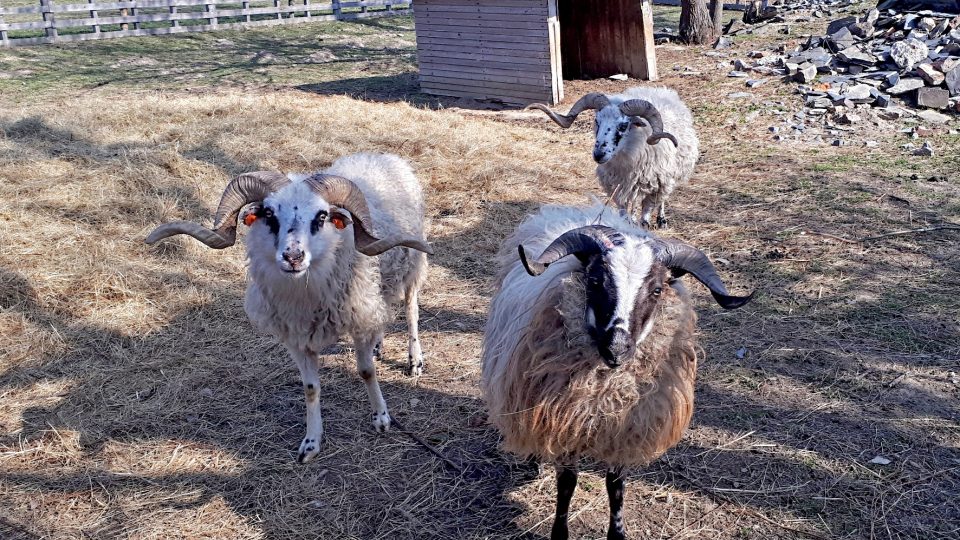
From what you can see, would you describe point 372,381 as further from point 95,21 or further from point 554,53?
point 95,21

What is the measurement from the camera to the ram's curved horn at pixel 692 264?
315cm

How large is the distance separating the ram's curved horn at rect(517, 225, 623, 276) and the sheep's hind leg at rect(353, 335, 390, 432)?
62.6 inches

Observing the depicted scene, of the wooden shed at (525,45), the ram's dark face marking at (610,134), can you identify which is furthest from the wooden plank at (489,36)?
the ram's dark face marking at (610,134)

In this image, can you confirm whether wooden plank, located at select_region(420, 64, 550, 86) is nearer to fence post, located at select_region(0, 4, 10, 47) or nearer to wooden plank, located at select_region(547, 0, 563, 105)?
wooden plank, located at select_region(547, 0, 563, 105)

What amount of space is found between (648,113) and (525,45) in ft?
19.1

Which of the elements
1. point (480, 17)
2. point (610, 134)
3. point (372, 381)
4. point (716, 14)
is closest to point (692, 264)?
point (372, 381)

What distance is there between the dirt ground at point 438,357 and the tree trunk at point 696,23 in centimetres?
720

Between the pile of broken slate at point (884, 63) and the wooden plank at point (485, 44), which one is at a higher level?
the wooden plank at point (485, 44)

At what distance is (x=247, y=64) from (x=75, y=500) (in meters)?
15.0

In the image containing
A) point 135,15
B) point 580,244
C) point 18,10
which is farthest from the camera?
point 135,15

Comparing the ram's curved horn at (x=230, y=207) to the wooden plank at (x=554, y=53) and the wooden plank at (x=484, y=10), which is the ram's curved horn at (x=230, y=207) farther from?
the wooden plank at (x=484, y=10)

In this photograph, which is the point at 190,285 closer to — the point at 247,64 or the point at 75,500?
the point at 75,500

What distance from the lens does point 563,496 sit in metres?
3.56

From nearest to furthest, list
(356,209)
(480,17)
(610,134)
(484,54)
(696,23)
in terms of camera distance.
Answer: (356,209), (610,134), (480,17), (484,54), (696,23)
